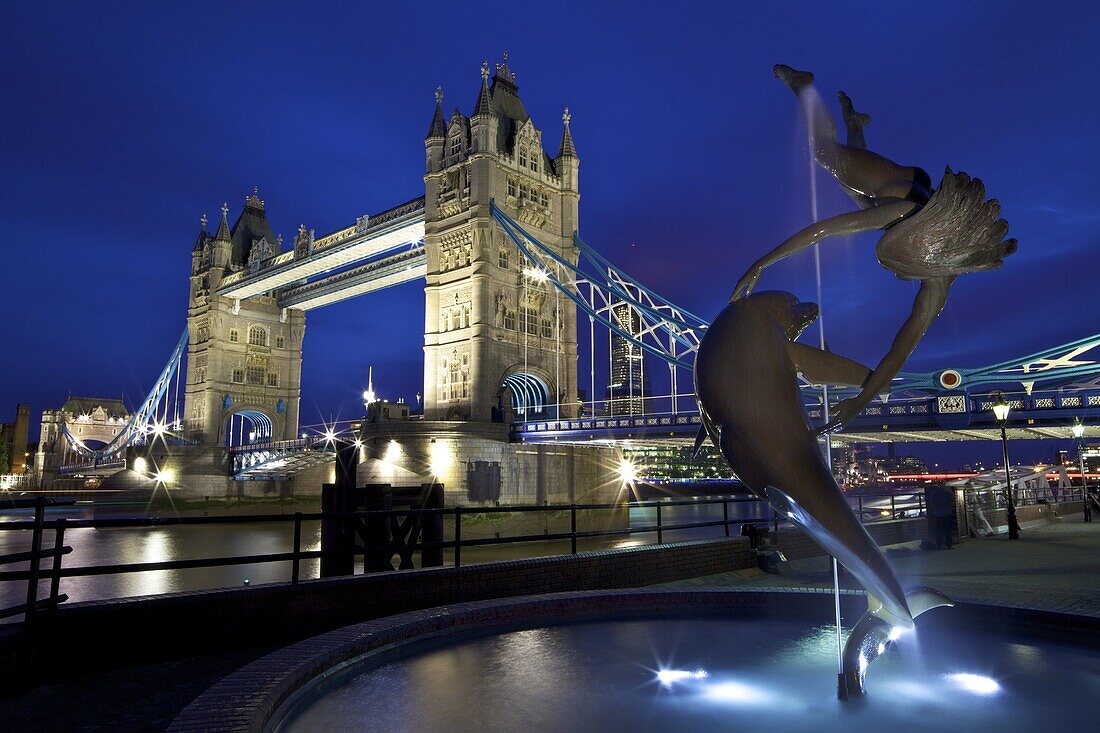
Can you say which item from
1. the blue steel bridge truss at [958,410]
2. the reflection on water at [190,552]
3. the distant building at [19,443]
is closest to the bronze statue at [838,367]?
the reflection on water at [190,552]

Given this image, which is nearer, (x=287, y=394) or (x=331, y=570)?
(x=331, y=570)

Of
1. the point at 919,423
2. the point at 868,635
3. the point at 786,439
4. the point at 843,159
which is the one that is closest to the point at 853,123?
the point at 843,159

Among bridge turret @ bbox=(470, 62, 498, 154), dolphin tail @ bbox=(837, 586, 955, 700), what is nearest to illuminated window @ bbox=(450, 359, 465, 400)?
bridge turret @ bbox=(470, 62, 498, 154)

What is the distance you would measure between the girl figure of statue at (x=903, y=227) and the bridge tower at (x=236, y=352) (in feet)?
201

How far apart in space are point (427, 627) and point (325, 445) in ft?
141

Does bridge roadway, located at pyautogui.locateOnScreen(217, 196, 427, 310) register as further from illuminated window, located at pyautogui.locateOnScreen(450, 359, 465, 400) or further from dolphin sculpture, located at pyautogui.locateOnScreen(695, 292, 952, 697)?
dolphin sculpture, located at pyautogui.locateOnScreen(695, 292, 952, 697)

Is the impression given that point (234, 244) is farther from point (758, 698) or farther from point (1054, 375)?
point (758, 698)

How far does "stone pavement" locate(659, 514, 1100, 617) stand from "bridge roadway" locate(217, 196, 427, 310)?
116 feet

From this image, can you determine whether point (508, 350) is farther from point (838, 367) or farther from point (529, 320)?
point (838, 367)

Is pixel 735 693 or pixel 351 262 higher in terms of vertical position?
pixel 351 262

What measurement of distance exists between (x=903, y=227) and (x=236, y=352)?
65.1 metres

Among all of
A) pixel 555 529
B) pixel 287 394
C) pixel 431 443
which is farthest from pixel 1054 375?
pixel 287 394

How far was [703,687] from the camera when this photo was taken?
470cm

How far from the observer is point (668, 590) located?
688 cm
